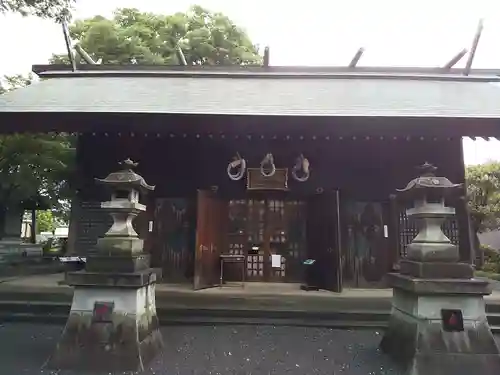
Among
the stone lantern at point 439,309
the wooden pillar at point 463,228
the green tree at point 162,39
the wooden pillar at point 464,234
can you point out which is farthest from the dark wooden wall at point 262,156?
the green tree at point 162,39

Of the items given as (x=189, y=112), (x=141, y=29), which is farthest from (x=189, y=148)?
(x=141, y=29)

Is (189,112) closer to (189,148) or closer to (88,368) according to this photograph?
(189,148)

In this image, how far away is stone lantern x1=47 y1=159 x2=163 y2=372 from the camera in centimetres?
450

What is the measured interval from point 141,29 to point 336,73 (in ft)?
29.8

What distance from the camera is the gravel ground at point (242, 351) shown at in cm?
448

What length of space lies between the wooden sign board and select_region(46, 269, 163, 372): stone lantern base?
491cm

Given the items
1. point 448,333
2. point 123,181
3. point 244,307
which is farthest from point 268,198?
point 448,333

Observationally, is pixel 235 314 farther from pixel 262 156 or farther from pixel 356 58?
pixel 356 58

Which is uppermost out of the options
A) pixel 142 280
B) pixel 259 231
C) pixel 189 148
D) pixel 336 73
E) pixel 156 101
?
pixel 336 73

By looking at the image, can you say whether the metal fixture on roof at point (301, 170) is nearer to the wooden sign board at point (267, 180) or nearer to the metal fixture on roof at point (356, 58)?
the wooden sign board at point (267, 180)

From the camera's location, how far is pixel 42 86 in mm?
9570

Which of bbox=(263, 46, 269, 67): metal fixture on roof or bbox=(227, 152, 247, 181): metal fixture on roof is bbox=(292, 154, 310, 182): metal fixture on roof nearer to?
bbox=(227, 152, 247, 181): metal fixture on roof

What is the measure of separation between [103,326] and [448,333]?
4.15 metres

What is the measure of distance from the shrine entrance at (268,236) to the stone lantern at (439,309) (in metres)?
4.61
